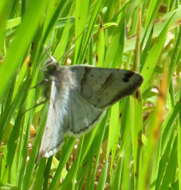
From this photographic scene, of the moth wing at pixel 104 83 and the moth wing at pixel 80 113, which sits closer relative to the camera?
the moth wing at pixel 104 83

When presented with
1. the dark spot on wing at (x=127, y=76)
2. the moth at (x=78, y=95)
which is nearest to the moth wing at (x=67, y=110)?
the moth at (x=78, y=95)

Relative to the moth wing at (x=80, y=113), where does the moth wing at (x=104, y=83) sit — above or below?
above

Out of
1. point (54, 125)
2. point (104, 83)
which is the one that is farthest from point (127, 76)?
point (54, 125)

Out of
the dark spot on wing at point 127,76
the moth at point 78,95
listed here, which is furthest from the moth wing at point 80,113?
the dark spot on wing at point 127,76

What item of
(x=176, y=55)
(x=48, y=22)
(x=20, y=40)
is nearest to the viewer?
(x=20, y=40)

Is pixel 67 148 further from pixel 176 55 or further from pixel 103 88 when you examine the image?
pixel 176 55

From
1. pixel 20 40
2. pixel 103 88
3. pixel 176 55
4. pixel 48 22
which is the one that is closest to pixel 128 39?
pixel 176 55

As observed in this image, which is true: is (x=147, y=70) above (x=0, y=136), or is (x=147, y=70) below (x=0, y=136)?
above

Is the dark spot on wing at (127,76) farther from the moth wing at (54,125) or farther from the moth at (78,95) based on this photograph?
the moth wing at (54,125)
